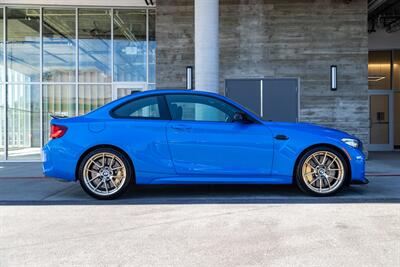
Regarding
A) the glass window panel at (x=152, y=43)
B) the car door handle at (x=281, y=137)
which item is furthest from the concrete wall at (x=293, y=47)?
the car door handle at (x=281, y=137)

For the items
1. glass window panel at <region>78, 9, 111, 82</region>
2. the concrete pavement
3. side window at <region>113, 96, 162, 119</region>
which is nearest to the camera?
the concrete pavement

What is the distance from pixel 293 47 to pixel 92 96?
6354 mm

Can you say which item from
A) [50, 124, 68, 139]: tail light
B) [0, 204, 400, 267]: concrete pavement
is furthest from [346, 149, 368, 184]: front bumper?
[50, 124, 68, 139]: tail light

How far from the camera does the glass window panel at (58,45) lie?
1321 cm

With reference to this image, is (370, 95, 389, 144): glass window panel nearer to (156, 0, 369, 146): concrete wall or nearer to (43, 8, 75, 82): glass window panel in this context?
(156, 0, 369, 146): concrete wall

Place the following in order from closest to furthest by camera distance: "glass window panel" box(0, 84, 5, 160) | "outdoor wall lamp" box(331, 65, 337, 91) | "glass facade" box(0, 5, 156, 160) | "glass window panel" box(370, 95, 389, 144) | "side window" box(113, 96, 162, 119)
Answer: "side window" box(113, 96, 162, 119), "outdoor wall lamp" box(331, 65, 337, 91), "glass window panel" box(0, 84, 5, 160), "glass facade" box(0, 5, 156, 160), "glass window panel" box(370, 95, 389, 144)

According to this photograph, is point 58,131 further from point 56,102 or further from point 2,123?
point 2,123

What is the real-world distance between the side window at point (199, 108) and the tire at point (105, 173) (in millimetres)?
1009

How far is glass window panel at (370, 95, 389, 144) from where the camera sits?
15664mm

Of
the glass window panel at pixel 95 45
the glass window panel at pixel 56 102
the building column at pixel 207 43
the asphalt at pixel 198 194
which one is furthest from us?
the glass window panel at pixel 95 45

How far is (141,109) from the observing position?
6.20 meters

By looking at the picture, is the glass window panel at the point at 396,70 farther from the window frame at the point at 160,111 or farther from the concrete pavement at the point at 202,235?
the window frame at the point at 160,111

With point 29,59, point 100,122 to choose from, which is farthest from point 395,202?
point 29,59

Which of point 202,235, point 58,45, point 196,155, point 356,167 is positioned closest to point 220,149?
point 196,155
